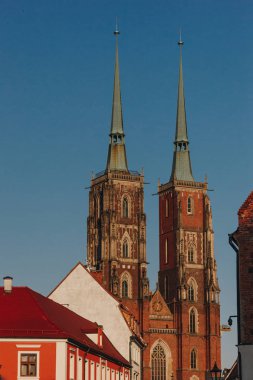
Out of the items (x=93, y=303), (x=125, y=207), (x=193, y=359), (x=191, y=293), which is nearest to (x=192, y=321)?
(x=191, y=293)

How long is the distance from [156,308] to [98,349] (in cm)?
7361

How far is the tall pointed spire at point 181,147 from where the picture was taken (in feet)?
438

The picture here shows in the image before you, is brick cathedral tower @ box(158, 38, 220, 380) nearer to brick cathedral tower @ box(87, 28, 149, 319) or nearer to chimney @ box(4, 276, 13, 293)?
brick cathedral tower @ box(87, 28, 149, 319)

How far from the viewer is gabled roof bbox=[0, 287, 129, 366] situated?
42188mm

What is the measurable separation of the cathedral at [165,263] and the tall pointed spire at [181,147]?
0.19 metres

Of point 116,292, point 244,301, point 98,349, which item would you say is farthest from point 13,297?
point 116,292

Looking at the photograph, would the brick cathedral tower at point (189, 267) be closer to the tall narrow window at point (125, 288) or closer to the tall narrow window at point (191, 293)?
the tall narrow window at point (191, 293)

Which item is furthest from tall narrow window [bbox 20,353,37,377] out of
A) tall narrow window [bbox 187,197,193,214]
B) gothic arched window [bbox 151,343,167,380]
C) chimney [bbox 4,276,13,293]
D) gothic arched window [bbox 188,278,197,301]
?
tall narrow window [bbox 187,197,193,214]

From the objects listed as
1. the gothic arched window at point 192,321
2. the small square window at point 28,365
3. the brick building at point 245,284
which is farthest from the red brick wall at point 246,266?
the gothic arched window at point 192,321

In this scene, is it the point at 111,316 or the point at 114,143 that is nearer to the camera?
the point at 111,316

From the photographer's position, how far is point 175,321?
124625 millimetres

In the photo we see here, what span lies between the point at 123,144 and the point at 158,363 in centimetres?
3116

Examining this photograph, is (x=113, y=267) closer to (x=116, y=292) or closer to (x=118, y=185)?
(x=116, y=292)

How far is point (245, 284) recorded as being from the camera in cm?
3034
